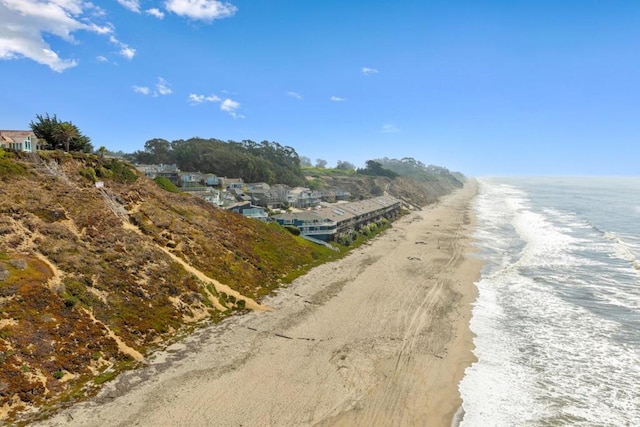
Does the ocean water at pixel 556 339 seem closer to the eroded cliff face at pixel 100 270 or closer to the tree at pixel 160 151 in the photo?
the eroded cliff face at pixel 100 270

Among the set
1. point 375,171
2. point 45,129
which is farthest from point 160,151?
point 375,171

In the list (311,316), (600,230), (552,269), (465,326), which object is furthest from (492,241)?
(311,316)

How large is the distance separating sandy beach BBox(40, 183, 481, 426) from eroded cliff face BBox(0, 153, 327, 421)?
2163 millimetres

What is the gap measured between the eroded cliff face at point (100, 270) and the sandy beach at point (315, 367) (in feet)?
7.10

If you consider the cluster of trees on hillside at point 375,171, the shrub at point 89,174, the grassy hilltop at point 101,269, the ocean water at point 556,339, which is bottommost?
the ocean water at point 556,339

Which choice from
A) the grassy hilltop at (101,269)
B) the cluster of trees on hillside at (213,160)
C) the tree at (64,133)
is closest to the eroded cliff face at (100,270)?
the grassy hilltop at (101,269)

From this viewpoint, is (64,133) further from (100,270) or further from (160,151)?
(160,151)

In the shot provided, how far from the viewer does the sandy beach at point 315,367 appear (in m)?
18.9

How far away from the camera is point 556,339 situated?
27531 mm

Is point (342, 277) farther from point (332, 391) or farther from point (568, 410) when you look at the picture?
point (568, 410)

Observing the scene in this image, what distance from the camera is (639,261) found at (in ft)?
160

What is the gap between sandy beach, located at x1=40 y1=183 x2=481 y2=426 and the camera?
62.1ft

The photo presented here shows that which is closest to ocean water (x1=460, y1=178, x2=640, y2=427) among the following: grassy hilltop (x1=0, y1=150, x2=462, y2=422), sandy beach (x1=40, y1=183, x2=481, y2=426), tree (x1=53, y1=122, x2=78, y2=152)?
sandy beach (x1=40, y1=183, x2=481, y2=426)

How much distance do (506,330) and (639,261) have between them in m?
32.5
